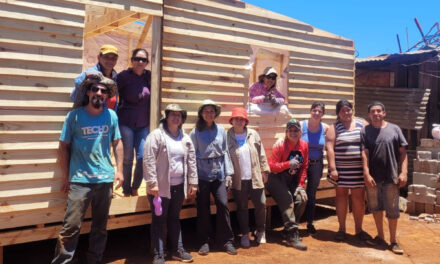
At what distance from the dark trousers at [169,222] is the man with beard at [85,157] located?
72cm

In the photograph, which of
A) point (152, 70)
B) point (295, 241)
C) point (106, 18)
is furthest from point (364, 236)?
point (106, 18)

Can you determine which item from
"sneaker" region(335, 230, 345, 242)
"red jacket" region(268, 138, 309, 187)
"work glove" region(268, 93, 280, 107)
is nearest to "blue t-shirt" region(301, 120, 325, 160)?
"red jacket" region(268, 138, 309, 187)

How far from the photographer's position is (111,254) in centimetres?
543

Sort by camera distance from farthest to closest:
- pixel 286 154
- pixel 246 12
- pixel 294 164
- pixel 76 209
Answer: pixel 246 12
pixel 286 154
pixel 294 164
pixel 76 209

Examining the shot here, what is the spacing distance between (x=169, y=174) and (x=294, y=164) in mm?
2030

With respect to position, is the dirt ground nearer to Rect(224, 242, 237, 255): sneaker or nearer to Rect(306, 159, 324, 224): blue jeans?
Rect(224, 242, 237, 255): sneaker

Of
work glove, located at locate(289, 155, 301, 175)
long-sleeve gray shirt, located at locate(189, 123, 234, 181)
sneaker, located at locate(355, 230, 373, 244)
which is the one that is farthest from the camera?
sneaker, located at locate(355, 230, 373, 244)

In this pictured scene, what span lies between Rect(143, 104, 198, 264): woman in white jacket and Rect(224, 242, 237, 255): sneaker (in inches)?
24.4

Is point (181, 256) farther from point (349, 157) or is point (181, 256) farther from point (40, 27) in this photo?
point (40, 27)

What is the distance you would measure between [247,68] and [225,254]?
10.2 feet

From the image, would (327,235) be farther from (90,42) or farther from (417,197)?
(90,42)

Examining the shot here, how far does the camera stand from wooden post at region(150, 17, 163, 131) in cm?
529

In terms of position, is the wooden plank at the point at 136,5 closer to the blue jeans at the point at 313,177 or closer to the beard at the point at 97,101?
the beard at the point at 97,101

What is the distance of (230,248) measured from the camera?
525 centimetres
